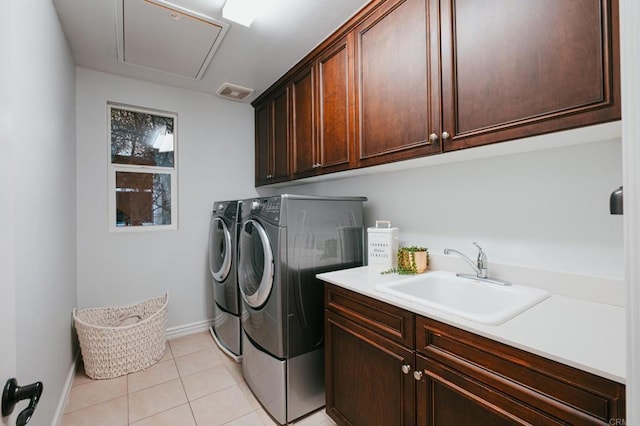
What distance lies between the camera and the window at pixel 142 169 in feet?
8.58

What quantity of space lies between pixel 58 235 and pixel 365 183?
2063 mm

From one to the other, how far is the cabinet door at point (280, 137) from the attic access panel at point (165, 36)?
→ 0.64 meters

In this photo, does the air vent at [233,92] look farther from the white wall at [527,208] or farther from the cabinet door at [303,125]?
the white wall at [527,208]

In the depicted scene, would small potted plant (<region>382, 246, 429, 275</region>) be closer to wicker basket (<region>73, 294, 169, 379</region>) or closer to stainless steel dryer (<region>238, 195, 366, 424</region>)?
stainless steel dryer (<region>238, 195, 366, 424</region>)

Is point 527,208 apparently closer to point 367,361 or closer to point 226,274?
point 367,361

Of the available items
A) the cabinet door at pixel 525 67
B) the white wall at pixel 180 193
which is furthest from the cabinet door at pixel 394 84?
the white wall at pixel 180 193

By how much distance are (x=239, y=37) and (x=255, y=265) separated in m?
1.57

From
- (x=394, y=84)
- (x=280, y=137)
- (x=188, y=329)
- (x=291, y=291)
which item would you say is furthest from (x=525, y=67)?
(x=188, y=329)

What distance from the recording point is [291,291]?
66.6 inches

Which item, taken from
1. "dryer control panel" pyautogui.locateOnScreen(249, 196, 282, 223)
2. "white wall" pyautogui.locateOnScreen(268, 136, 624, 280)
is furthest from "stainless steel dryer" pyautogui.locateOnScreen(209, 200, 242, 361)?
"white wall" pyautogui.locateOnScreen(268, 136, 624, 280)

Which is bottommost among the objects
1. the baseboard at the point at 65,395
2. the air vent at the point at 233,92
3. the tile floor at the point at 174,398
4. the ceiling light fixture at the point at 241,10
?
the tile floor at the point at 174,398

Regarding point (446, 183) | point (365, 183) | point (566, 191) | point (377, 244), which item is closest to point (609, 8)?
point (566, 191)

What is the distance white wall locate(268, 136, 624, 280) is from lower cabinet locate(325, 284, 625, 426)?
26.1 inches

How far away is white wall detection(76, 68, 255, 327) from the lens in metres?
2.46
